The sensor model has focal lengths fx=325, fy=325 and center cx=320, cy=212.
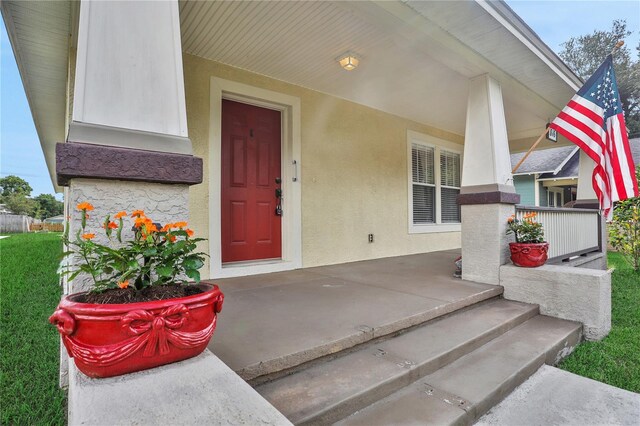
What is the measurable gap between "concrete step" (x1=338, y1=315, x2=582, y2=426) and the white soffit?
3.62 meters

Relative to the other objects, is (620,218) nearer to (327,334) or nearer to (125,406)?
(327,334)

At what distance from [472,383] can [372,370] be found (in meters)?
0.55

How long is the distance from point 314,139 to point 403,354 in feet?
10.3

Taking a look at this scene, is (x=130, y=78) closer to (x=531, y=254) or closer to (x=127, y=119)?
(x=127, y=119)

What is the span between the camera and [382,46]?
3318 mm

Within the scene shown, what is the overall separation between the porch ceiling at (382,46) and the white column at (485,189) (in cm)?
39

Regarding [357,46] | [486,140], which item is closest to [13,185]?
[357,46]

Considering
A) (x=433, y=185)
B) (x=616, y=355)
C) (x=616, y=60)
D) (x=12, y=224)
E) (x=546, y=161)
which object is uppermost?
(x=616, y=60)

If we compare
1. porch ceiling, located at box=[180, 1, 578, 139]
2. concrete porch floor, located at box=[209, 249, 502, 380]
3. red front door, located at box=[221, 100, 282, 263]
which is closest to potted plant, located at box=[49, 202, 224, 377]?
concrete porch floor, located at box=[209, 249, 502, 380]

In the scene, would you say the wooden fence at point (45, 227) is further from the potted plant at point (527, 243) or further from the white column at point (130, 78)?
the potted plant at point (527, 243)

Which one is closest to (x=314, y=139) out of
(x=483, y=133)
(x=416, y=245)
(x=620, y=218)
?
(x=483, y=133)

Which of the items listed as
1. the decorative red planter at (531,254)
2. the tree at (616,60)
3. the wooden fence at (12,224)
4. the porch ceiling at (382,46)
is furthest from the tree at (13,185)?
the tree at (616,60)

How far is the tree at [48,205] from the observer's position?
35438 millimetres

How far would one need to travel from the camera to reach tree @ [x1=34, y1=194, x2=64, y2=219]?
1395 inches
